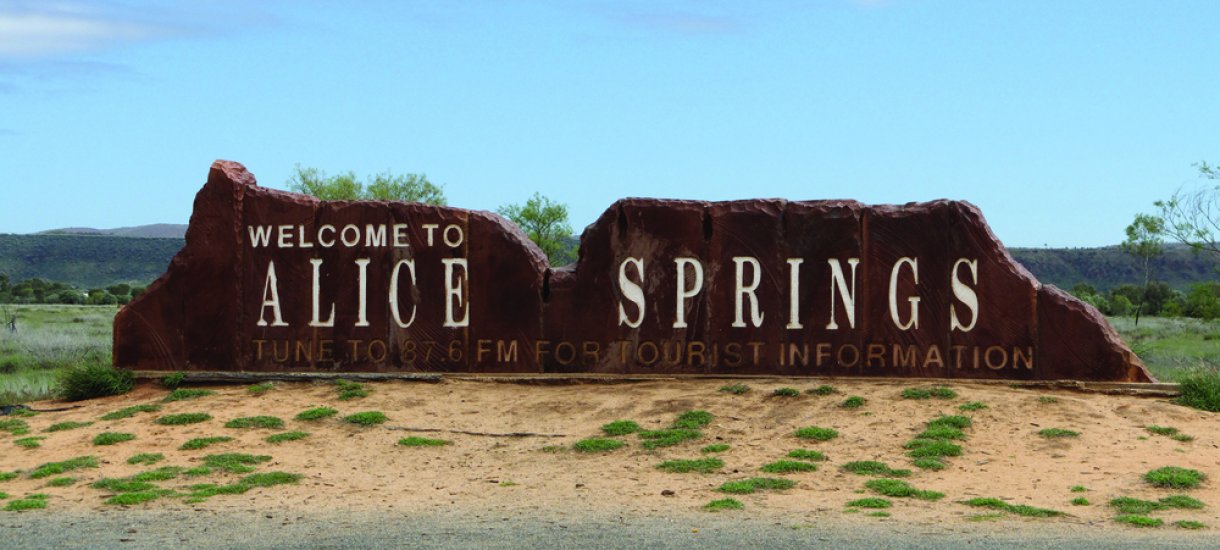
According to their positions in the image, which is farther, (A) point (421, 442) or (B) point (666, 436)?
(A) point (421, 442)

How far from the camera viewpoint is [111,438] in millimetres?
12828

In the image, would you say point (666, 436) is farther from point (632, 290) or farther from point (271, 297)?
point (271, 297)

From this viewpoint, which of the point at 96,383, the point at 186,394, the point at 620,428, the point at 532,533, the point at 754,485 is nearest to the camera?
the point at 532,533

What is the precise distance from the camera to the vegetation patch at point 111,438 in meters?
12.8

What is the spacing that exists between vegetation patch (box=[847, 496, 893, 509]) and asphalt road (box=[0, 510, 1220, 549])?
621 millimetres

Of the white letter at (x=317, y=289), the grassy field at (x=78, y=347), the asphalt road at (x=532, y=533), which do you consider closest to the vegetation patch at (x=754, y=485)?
the asphalt road at (x=532, y=533)

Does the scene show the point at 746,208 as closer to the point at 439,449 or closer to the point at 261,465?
the point at 439,449

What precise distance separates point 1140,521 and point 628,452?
14.2ft

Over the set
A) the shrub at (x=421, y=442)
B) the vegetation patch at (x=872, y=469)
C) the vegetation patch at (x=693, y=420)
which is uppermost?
the vegetation patch at (x=693, y=420)

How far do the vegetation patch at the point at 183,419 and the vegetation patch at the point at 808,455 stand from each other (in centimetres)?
585

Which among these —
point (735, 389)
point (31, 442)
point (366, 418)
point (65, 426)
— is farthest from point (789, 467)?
point (65, 426)

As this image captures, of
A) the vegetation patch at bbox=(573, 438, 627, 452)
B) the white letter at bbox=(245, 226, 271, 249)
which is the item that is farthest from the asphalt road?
the white letter at bbox=(245, 226, 271, 249)

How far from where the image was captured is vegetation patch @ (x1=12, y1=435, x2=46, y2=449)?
507 inches

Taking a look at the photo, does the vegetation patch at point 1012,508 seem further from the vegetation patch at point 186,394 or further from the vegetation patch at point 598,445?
the vegetation patch at point 186,394
